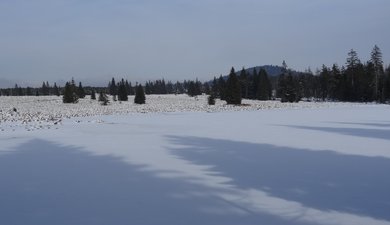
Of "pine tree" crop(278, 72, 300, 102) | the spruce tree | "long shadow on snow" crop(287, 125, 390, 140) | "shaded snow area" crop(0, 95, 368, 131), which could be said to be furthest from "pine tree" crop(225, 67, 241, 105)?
"long shadow on snow" crop(287, 125, 390, 140)

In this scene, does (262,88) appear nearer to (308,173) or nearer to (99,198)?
(308,173)

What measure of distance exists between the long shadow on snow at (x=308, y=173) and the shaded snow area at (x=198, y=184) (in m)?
0.02

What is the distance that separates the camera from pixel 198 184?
830 centimetres

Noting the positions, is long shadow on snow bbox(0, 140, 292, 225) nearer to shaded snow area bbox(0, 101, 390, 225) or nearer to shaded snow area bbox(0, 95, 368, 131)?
shaded snow area bbox(0, 101, 390, 225)

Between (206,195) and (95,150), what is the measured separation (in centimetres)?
680

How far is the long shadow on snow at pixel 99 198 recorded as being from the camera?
612 cm

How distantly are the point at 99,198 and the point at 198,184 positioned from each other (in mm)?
2055

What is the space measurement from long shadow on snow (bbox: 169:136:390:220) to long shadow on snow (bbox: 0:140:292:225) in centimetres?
137

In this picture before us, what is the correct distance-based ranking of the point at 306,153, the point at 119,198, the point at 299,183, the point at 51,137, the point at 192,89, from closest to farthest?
the point at 119,198 → the point at 299,183 → the point at 306,153 → the point at 51,137 → the point at 192,89

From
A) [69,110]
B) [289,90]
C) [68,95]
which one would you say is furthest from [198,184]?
[289,90]

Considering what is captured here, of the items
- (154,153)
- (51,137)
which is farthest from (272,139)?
(51,137)

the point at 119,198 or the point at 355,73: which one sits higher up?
the point at 355,73

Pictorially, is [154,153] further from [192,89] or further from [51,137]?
[192,89]

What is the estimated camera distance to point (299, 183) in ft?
27.0
